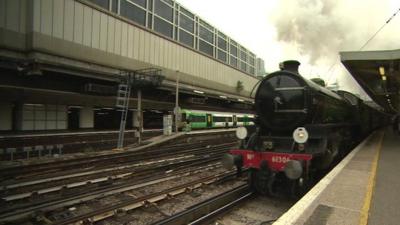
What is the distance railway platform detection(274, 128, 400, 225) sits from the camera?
15.5 feet

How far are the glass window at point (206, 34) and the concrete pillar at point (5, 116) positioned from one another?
2512 centimetres

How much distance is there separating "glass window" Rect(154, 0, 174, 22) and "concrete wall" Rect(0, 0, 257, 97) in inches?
99.2

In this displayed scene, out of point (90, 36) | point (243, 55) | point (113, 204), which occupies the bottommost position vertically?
point (113, 204)

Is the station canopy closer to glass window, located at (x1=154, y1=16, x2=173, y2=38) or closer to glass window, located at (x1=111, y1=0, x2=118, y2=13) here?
glass window, located at (x1=111, y1=0, x2=118, y2=13)

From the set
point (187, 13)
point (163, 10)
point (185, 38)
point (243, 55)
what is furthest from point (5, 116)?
point (243, 55)

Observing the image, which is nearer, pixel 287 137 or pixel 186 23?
pixel 287 137

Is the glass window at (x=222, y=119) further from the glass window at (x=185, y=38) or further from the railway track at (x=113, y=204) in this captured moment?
the railway track at (x=113, y=204)

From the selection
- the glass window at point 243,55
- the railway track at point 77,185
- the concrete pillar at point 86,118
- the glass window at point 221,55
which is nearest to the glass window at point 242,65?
the glass window at point 243,55

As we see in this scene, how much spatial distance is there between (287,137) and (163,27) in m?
26.5

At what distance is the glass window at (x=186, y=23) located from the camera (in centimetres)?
3550

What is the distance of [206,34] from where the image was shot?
41188mm

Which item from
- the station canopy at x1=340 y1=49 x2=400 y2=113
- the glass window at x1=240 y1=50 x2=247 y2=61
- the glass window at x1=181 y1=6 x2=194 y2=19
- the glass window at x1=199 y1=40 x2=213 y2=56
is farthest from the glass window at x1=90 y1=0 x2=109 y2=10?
the glass window at x1=240 y1=50 x2=247 y2=61

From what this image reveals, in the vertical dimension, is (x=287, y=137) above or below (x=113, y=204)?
above

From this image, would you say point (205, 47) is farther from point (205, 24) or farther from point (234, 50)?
point (234, 50)
